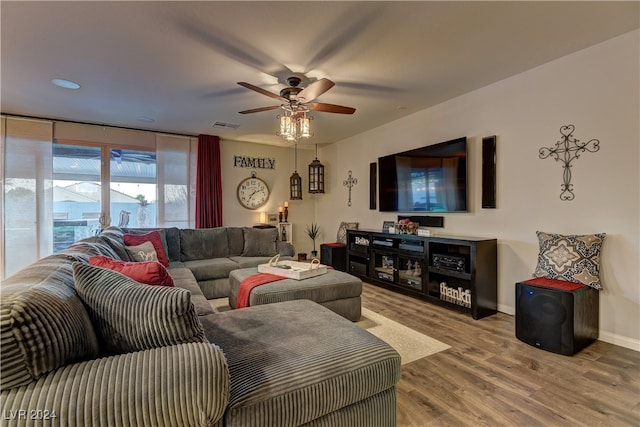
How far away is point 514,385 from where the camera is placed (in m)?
1.93

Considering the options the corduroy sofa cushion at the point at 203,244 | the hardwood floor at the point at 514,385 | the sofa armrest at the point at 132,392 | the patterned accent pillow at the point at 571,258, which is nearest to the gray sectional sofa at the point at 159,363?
the sofa armrest at the point at 132,392

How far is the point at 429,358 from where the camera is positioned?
7.51 feet

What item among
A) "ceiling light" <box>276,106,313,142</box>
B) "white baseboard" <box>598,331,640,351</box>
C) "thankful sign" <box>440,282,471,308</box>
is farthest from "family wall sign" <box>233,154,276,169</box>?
"white baseboard" <box>598,331,640,351</box>

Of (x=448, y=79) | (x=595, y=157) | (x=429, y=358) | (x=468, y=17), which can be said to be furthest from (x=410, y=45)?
(x=429, y=358)

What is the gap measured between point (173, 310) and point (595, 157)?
3470 millimetres

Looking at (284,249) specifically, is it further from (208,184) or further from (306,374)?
(306,374)

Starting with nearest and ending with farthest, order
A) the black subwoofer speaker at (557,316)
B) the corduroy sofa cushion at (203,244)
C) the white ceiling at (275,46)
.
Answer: the white ceiling at (275,46), the black subwoofer speaker at (557,316), the corduroy sofa cushion at (203,244)

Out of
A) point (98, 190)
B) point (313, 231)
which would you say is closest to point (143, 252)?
point (98, 190)

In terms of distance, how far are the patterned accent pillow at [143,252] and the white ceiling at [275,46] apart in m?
1.81

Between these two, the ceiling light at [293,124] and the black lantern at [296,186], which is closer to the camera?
the ceiling light at [293,124]

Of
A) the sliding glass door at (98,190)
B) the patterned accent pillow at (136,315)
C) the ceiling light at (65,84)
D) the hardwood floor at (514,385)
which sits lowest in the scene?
the hardwood floor at (514,385)

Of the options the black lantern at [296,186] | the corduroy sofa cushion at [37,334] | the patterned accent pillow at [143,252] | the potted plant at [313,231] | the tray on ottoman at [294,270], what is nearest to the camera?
the corduroy sofa cushion at [37,334]

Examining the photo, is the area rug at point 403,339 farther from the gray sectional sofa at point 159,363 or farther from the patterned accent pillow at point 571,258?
the patterned accent pillow at point 571,258

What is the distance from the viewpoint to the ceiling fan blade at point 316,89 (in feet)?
7.98
